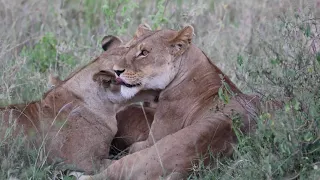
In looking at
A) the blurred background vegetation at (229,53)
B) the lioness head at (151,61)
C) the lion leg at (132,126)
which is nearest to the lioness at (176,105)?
the lioness head at (151,61)

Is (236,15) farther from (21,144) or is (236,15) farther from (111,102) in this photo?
(21,144)

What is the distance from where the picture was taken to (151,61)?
582 cm

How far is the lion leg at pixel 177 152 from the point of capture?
199 inches

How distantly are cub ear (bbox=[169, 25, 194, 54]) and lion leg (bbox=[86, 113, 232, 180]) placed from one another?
80cm

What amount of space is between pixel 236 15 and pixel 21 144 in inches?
181

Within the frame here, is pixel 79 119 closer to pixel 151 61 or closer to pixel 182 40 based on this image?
pixel 151 61

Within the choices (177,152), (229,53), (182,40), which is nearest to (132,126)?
(182,40)

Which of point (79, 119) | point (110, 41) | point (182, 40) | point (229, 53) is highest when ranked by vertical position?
point (182, 40)

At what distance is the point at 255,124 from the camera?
536cm

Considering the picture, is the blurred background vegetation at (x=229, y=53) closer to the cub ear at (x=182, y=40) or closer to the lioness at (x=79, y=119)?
the lioness at (x=79, y=119)

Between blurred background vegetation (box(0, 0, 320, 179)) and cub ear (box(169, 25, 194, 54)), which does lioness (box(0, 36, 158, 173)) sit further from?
cub ear (box(169, 25, 194, 54))

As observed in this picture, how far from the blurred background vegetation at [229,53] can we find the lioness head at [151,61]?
0.52 meters

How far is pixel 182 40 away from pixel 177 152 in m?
1.12

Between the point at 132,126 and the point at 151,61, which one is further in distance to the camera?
the point at 132,126
